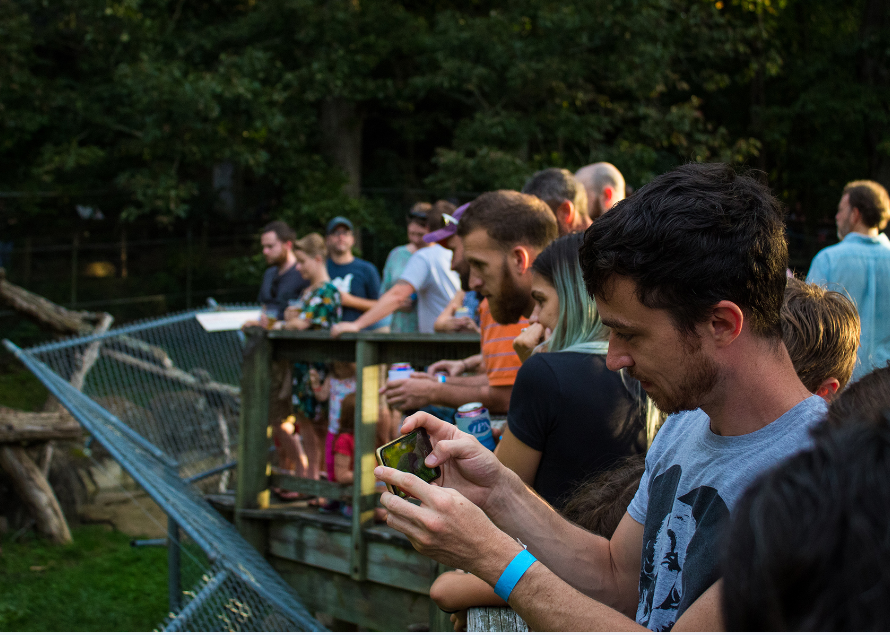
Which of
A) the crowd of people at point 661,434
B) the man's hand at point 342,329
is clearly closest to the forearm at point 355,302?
the man's hand at point 342,329

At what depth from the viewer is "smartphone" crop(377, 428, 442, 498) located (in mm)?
1812

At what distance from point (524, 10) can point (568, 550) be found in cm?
1250

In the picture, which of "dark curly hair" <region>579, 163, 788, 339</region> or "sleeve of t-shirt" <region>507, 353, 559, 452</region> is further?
"sleeve of t-shirt" <region>507, 353, 559, 452</region>

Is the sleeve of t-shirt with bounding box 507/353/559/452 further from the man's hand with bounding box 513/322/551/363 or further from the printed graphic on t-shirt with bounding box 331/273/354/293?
the printed graphic on t-shirt with bounding box 331/273/354/293

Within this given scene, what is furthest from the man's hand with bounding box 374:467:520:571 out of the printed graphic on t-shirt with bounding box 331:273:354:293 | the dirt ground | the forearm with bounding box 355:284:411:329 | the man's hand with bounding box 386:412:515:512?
the dirt ground

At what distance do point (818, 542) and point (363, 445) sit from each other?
4103mm

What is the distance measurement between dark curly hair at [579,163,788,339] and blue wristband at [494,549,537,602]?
55cm

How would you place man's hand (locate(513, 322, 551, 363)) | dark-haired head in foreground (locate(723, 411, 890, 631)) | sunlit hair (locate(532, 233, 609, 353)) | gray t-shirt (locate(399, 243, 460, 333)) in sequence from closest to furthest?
dark-haired head in foreground (locate(723, 411, 890, 631))
sunlit hair (locate(532, 233, 609, 353))
man's hand (locate(513, 322, 551, 363))
gray t-shirt (locate(399, 243, 460, 333))

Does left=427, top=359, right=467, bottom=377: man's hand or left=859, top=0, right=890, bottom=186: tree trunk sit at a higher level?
left=859, top=0, right=890, bottom=186: tree trunk

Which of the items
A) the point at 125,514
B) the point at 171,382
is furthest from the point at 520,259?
the point at 125,514

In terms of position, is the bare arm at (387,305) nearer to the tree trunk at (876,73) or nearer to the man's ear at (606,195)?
the man's ear at (606,195)

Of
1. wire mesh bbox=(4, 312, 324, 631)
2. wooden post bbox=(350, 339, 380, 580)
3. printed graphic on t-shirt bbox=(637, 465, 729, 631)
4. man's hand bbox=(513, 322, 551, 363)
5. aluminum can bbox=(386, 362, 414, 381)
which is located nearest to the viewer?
printed graphic on t-shirt bbox=(637, 465, 729, 631)

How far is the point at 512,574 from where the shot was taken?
1.57 meters

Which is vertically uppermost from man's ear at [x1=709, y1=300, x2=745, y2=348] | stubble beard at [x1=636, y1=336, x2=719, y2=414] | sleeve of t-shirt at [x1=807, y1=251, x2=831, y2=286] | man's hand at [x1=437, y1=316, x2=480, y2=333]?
sleeve of t-shirt at [x1=807, y1=251, x2=831, y2=286]
